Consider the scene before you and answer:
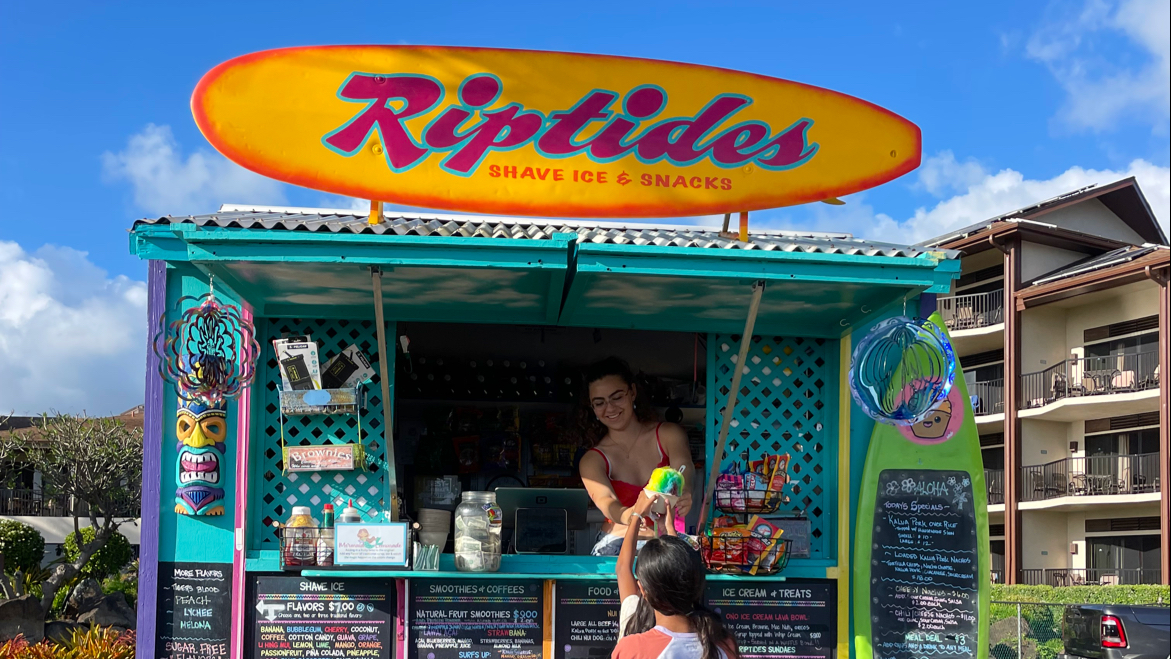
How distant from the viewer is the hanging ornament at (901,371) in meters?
5.96

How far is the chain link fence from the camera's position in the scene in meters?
15.1

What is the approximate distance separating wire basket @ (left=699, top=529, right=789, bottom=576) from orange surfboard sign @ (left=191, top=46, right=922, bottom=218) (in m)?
1.76

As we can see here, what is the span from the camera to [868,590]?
641 cm

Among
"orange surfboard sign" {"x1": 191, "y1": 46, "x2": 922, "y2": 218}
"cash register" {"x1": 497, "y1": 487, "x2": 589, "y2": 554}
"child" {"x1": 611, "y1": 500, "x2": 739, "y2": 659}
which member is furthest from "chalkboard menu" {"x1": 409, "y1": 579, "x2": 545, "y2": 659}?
"child" {"x1": 611, "y1": 500, "x2": 739, "y2": 659}

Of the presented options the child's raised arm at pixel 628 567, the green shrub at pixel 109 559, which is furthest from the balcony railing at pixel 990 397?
the child's raised arm at pixel 628 567

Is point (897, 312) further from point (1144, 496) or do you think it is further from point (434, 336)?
point (1144, 496)

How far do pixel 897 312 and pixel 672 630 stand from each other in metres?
3.50

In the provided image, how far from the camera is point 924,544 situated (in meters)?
6.53

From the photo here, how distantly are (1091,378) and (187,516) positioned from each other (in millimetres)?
29044

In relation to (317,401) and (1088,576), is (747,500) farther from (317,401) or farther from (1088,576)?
(1088,576)

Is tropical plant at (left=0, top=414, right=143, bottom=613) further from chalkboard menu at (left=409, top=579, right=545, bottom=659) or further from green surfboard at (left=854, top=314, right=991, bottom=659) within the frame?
green surfboard at (left=854, top=314, right=991, bottom=659)

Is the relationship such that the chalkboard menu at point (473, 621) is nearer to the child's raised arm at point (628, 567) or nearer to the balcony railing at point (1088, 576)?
the child's raised arm at point (628, 567)

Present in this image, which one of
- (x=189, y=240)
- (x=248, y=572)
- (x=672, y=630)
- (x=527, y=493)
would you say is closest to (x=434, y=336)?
(x=527, y=493)

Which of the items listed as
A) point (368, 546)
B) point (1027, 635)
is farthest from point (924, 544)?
point (1027, 635)
